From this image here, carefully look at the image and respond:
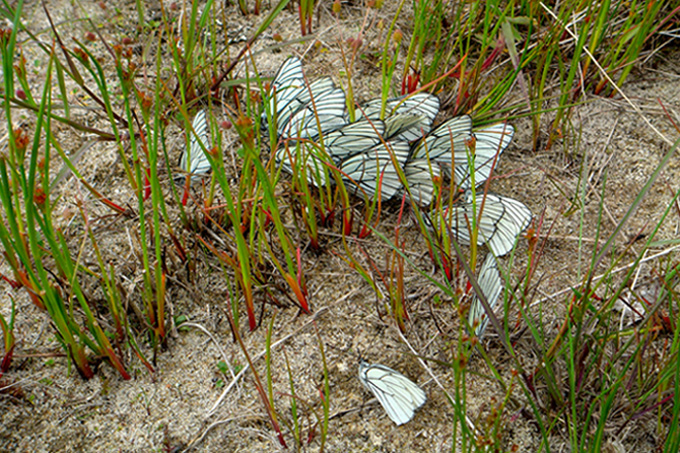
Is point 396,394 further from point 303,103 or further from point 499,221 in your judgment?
point 303,103

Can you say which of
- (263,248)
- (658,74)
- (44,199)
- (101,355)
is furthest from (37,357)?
(658,74)

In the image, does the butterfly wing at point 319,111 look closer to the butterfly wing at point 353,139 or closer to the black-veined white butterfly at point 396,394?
the butterfly wing at point 353,139

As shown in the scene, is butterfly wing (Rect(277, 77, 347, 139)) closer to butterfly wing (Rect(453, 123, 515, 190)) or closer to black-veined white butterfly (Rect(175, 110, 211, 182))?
black-veined white butterfly (Rect(175, 110, 211, 182))

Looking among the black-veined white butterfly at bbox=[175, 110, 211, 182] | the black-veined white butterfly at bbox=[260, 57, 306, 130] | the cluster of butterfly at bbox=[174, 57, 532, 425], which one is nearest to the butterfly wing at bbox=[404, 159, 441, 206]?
the cluster of butterfly at bbox=[174, 57, 532, 425]

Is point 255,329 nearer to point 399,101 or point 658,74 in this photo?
point 399,101

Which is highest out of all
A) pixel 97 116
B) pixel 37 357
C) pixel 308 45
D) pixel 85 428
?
pixel 308 45

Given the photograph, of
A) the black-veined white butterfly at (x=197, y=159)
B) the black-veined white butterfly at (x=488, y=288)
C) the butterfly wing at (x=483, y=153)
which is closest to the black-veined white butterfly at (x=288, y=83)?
the black-veined white butterfly at (x=197, y=159)
